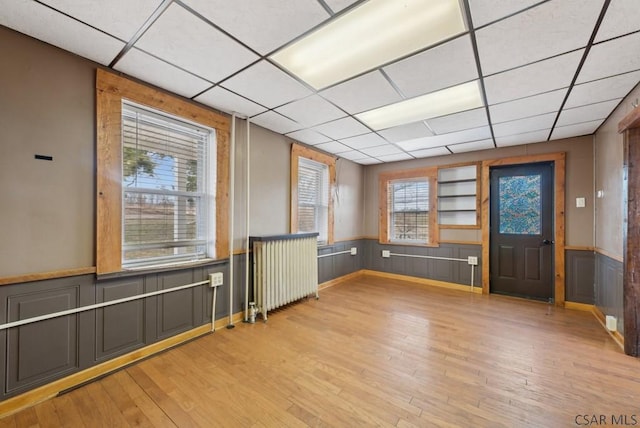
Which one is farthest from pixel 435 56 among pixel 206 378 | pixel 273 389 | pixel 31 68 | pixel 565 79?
pixel 206 378

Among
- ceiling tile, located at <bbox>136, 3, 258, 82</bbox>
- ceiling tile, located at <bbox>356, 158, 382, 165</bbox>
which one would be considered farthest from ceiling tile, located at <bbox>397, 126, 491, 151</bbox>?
ceiling tile, located at <bbox>136, 3, 258, 82</bbox>

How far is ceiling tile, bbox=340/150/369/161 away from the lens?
4.82 meters

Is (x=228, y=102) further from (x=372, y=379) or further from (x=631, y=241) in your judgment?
(x=631, y=241)

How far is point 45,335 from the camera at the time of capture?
6.10 ft

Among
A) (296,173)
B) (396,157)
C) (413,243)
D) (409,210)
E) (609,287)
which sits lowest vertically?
(609,287)

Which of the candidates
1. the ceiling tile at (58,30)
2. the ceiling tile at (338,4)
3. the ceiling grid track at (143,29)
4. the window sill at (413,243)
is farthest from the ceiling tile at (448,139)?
the ceiling tile at (58,30)

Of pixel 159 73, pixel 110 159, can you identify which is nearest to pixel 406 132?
pixel 159 73

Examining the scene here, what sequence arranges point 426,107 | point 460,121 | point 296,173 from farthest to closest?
1. point 296,173
2. point 460,121
3. point 426,107

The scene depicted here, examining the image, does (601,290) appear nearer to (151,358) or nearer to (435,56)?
(435,56)

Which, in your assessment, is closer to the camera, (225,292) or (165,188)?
(165,188)

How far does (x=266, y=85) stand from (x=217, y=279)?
218cm

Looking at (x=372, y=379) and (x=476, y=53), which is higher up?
(x=476, y=53)

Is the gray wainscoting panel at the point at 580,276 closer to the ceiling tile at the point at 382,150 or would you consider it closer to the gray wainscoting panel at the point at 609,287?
the gray wainscoting panel at the point at 609,287

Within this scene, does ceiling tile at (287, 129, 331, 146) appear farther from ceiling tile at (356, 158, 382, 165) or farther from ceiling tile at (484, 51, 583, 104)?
ceiling tile at (484, 51, 583, 104)
